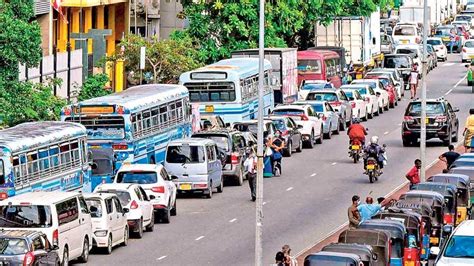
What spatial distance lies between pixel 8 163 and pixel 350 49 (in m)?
47.8

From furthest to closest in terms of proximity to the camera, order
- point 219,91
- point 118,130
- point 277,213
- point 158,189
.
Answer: point 219,91 < point 118,130 < point 277,213 < point 158,189

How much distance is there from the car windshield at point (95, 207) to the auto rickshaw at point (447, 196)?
24.1 feet

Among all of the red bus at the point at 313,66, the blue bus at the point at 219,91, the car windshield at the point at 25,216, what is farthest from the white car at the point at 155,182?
the red bus at the point at 313,66

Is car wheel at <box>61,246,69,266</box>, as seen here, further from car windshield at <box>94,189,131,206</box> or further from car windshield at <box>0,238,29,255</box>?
car windshield at <box>94,189,131,206</box>

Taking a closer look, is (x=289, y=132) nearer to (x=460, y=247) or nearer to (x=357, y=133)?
(x=357, y=133)

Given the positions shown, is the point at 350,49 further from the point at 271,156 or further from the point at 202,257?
the point at 202,257

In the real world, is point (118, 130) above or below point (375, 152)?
above

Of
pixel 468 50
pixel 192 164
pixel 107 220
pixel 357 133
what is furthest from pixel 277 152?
pixel 468 50

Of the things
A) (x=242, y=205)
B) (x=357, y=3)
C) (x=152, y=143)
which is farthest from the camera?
(x=357, y=3)

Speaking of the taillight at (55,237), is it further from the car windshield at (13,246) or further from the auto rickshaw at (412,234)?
the auto rickshaw at (412,234)

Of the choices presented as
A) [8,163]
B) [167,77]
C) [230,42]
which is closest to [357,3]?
[230,42]

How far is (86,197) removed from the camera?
37.1 meters

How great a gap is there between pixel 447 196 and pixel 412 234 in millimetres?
4188

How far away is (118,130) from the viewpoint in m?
46.6
